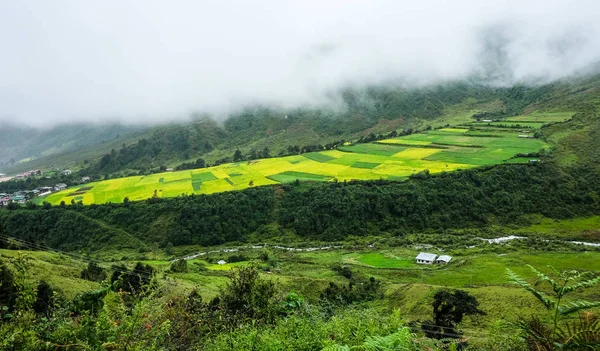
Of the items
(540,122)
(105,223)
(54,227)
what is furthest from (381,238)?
(540,122)

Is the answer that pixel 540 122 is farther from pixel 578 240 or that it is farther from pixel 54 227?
pixel 54 227

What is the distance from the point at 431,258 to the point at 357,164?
53596mm

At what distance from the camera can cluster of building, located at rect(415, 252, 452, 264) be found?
7110 centimetres

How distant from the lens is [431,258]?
7181 cm

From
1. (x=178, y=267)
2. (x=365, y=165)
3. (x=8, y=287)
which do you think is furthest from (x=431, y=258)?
(x=8, y=287)

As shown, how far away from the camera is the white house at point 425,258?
71500 mm

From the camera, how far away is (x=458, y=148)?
125 m

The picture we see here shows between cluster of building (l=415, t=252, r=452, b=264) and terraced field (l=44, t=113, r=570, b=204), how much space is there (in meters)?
34.5

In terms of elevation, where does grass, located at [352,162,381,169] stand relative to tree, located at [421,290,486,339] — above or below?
above

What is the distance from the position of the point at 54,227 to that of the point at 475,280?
98549 mm

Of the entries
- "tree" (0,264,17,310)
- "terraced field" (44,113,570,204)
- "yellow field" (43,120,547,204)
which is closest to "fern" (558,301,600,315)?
"tree" (0,264,17,310)

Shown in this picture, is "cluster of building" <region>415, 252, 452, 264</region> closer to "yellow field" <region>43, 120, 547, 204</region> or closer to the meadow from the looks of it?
the meadow

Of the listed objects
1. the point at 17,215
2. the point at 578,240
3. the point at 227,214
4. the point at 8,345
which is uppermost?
the point at 8,345

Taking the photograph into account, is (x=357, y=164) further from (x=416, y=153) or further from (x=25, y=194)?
(x=25, y=194)
